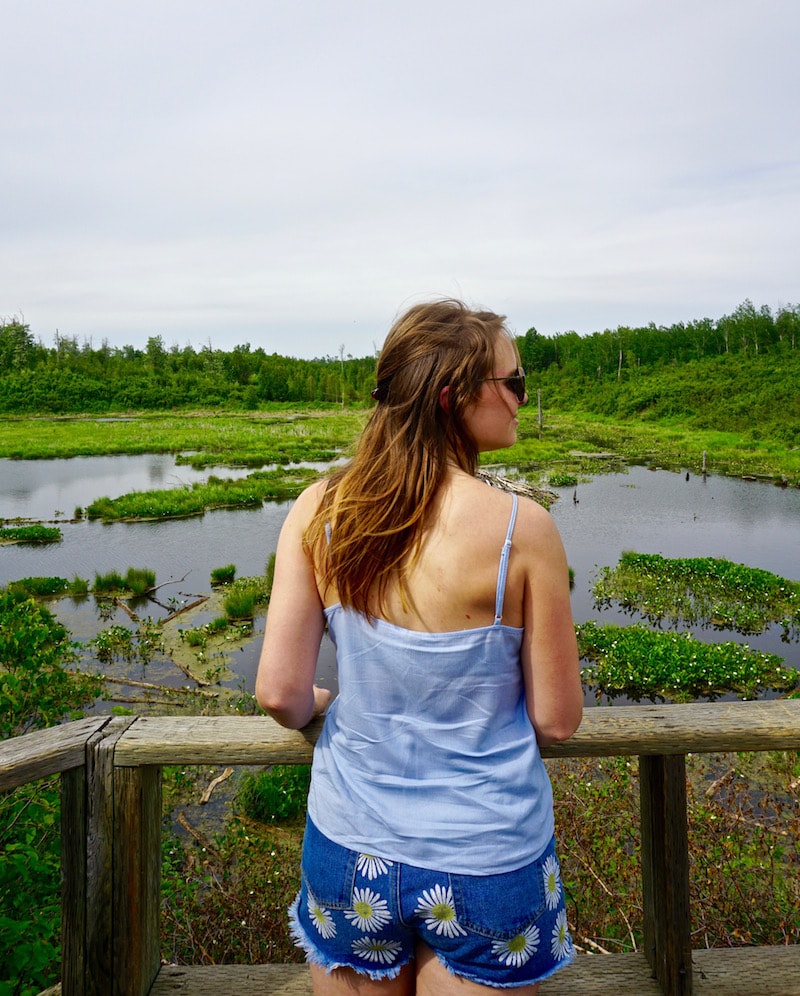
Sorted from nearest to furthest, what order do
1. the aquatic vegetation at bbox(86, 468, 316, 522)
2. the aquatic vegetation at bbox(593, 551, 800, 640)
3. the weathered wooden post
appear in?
the weathered wooden post, the aquatic vegetation at bbox(593, 551, 800, 640), the aquatic vegetation at bbox(86, 468, 316, 522)

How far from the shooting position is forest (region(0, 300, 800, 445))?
1940 inches

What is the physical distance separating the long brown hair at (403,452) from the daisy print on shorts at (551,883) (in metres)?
0.49

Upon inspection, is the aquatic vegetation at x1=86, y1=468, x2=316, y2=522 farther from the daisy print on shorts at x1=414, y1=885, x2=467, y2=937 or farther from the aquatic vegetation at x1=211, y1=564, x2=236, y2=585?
the daisy print on shorts at x1=414, y1=885, x2=467, y2=937

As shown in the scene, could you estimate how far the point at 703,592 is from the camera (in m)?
12.5

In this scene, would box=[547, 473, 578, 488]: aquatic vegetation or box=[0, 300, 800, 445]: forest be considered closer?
box=[547, 473, 578, 488]: aquatic vegetation

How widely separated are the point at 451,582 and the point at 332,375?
8179 cm

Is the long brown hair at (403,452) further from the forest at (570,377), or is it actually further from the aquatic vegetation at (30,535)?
the forest at (570,377)

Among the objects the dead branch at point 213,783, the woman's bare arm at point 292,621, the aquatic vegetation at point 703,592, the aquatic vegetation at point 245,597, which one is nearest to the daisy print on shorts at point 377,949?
the woman's bare arm at point 292,621

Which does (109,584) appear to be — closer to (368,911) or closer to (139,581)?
(139,581)

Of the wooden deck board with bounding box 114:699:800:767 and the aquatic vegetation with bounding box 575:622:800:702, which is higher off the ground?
the wooden deck board with bounding box 114:699:800:767

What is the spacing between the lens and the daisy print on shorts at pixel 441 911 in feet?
3.76

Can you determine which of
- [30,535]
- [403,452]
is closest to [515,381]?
[403,452]

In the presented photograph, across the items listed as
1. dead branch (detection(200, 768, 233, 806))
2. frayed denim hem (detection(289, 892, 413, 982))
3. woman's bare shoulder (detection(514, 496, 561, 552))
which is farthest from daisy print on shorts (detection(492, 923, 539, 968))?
dead branch (detection(200, 768, 233, 806))

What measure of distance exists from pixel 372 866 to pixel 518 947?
0.81 ft
